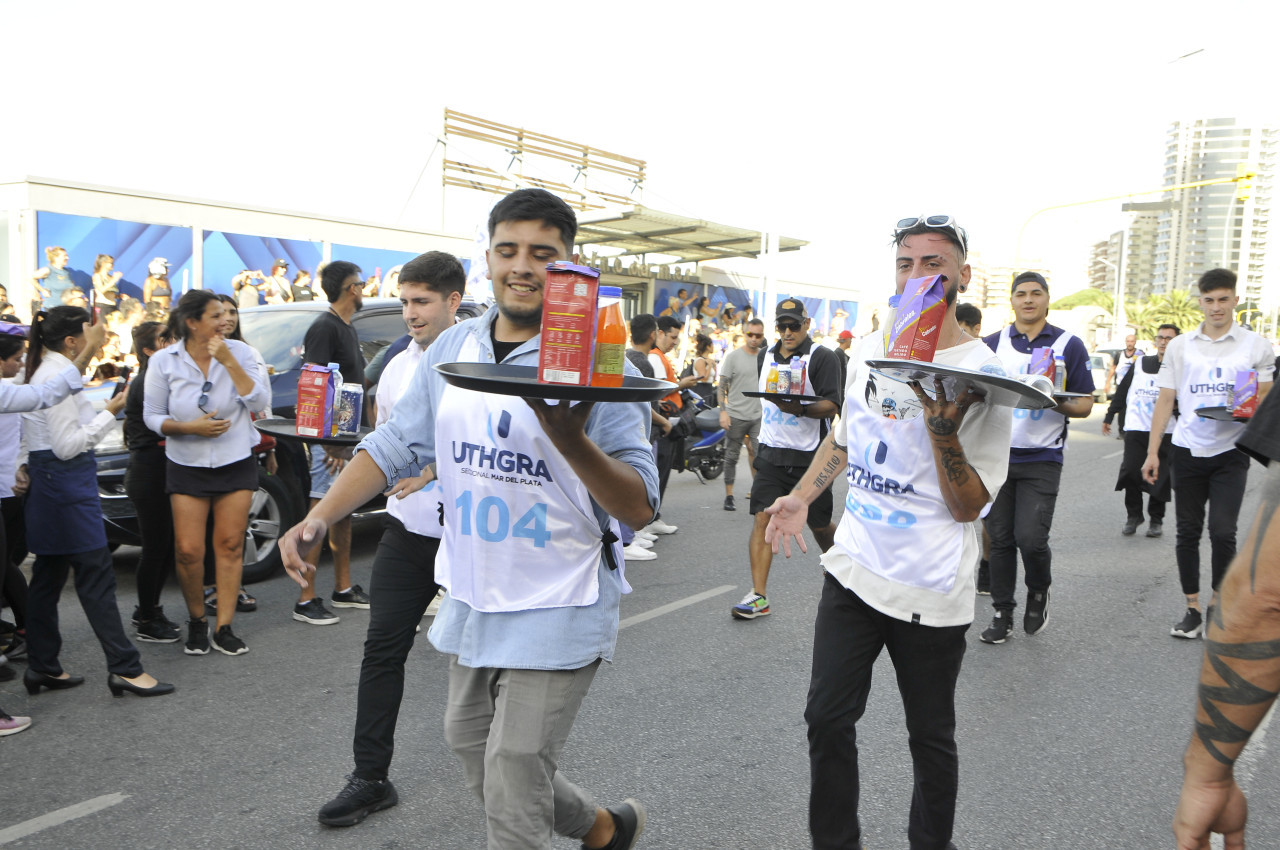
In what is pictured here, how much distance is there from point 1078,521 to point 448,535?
9.00 meters

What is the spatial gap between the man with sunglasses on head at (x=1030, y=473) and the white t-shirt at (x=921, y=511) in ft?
9.30

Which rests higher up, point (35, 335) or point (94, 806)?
point (35, 335)

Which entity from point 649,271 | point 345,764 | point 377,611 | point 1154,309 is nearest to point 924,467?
point 377,611

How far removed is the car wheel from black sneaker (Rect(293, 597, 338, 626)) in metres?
0.85

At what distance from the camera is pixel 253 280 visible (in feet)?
49.2

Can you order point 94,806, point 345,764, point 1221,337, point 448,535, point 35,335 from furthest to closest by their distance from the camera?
point 1221,337
point 35,335
point 345,764
point 94,806
point 448,535

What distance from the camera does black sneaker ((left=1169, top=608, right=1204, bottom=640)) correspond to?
5699mm

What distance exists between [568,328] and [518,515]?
597 mm

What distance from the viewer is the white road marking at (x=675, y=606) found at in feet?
19.3

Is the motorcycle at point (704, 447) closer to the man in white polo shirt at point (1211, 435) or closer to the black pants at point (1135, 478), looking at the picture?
the black pants at point (1135, 478)

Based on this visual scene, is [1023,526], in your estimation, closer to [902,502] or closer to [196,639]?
[902,502]

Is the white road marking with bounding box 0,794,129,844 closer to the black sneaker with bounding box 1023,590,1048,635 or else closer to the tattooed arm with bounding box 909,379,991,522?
the tattooed arm with bounding box 909,379,991,522

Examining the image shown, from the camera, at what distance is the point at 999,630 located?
558 cm

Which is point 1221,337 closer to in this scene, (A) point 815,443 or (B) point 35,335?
(A) point 815,443
